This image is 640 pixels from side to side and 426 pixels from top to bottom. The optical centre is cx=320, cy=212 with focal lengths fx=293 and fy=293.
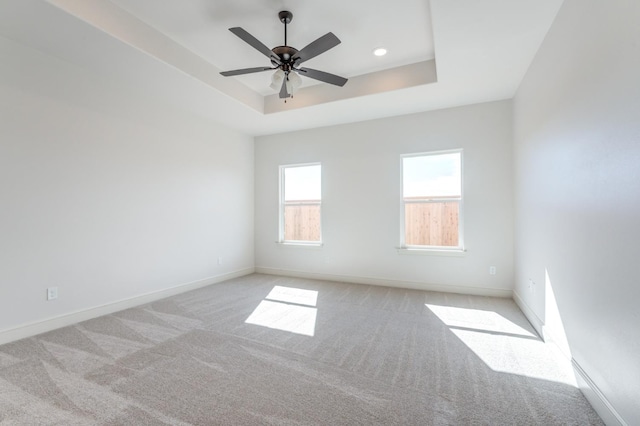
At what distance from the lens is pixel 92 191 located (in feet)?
11.0

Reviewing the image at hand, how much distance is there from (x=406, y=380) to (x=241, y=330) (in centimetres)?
170

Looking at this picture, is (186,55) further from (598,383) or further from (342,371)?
(598,383)

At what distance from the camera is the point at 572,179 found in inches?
83.3

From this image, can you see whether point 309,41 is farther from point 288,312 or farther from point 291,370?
point 291,370

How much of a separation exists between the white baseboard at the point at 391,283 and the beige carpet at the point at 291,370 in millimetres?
604

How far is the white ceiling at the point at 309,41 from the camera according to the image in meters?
2.45

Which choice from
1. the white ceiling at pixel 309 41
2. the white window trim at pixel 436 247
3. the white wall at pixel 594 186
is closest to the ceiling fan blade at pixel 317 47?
the white ceiling at pixel 309 41

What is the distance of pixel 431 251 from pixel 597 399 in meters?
2.79

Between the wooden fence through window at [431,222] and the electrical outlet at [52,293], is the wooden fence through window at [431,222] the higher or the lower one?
the higher one

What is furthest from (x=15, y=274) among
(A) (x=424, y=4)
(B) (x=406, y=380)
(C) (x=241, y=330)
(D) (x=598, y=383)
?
(D) (x=598, y=383)

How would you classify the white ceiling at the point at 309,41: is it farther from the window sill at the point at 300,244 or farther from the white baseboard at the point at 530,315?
the white baseboard at the point at 530,315

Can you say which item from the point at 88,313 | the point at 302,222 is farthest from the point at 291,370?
the point at 302,222

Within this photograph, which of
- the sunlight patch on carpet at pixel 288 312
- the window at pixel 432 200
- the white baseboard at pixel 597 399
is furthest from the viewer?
the window at pixel 432 200

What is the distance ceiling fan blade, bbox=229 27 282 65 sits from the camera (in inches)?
89.4
